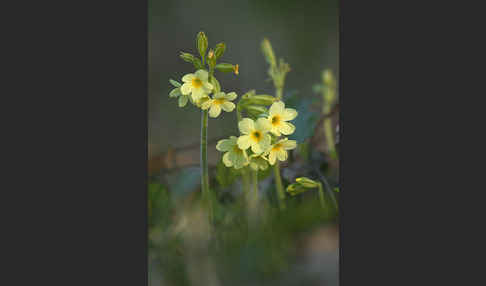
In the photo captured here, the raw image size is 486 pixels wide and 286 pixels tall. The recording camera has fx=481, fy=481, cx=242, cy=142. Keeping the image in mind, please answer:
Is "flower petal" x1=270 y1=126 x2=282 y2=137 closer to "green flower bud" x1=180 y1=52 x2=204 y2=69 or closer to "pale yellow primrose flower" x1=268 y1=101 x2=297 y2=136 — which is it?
"pale yellow primrose flower" x1=268 y1=101 x2=297 y2=136

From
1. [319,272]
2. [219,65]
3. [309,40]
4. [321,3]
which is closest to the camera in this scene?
[219,65]

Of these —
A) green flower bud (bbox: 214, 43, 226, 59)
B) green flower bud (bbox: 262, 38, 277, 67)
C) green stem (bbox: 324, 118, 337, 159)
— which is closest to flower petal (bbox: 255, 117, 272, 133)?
green flower bud (bbox: 214, 43, 226, 59)

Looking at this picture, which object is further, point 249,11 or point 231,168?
point 249,11

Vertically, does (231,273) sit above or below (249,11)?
below

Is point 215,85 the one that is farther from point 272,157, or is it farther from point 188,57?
point 272,157

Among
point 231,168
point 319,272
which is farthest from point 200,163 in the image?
point 319,272

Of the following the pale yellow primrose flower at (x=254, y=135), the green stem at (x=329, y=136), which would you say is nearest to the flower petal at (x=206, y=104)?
the pale yellow primrose flower at (x=254, y=135)

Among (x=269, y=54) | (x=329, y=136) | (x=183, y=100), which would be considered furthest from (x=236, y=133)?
(x=329, y=136)

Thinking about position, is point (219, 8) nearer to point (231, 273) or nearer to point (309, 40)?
point (309, 40)
